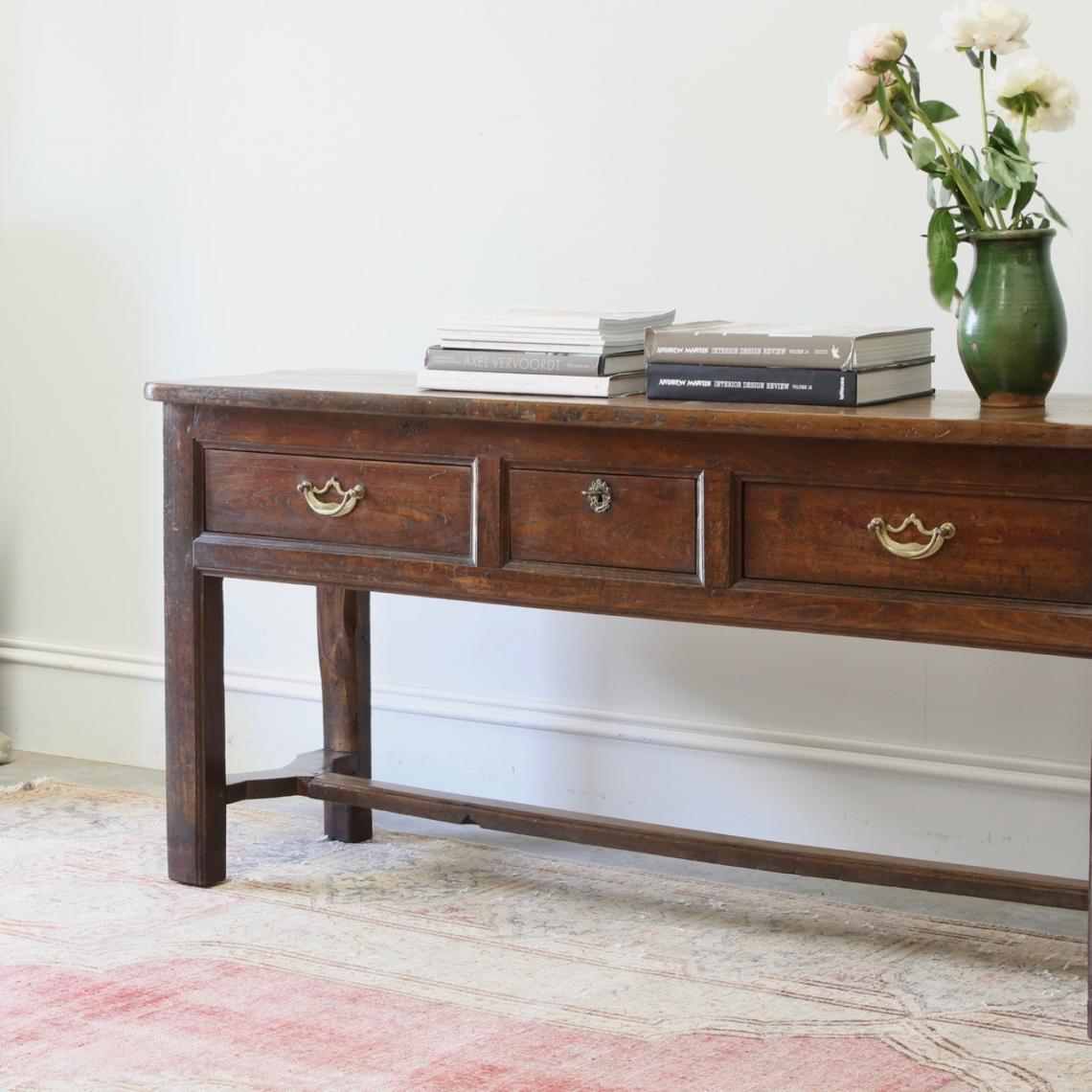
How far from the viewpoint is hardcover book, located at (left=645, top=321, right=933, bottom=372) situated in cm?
198

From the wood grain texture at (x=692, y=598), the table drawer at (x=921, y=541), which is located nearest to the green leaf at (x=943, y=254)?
the table drawer at (x=921, y=541)

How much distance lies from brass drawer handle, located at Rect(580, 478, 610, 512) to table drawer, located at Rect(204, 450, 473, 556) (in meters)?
0.17

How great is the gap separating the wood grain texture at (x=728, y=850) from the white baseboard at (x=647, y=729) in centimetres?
40

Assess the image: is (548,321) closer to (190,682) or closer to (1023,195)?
(1023,195)

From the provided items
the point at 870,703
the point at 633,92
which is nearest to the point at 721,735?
the point at 870,703

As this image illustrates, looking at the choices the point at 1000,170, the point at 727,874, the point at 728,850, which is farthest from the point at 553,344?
the point at 727,874

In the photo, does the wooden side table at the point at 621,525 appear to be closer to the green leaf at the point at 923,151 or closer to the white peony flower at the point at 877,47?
the green leaf at the point at 923,151

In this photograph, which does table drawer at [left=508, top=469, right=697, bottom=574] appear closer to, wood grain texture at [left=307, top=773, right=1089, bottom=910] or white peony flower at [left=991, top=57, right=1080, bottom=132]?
wood grain texture at [left=307, top=773, right=1089, bottom=910]

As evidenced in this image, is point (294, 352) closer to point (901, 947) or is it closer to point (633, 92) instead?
point (633, 92)

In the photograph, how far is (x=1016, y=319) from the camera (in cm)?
199

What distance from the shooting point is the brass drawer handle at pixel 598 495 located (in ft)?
6.88

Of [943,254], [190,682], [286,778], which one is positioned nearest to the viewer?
[943,254]

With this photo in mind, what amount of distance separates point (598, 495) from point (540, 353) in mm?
210

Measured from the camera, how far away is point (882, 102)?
2.01m
